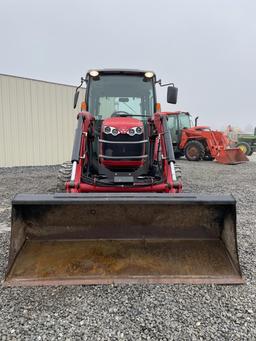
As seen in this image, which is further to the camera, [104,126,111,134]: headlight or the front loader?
[104,126,111,134]: headlight

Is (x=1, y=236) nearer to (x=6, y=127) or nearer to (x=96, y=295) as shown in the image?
(x=96, y=295)

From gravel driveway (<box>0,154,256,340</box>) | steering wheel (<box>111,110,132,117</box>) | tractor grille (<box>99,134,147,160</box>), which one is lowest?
gravel driveway (<box>0,154,256,340</box>)

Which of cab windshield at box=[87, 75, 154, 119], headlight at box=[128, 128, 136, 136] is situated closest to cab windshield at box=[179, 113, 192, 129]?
cab windshield at box=[87, 75, 154, 119]

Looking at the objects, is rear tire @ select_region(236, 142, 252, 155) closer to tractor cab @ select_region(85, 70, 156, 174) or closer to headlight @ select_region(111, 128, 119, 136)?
tractor cab @ select_region(85, 70, 156, 174)

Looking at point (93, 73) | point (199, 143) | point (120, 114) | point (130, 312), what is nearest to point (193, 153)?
point (199, 143)

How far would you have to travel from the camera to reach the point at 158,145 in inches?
179

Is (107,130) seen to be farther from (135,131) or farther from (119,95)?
(119,95)

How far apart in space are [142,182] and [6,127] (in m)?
8.74

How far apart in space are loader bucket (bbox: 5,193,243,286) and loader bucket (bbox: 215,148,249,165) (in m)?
11.4

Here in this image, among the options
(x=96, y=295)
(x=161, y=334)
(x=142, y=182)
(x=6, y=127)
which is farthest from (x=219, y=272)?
(x=6, y=127)

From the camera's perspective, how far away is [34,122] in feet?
39.1

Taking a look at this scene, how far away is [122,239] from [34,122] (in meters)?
10.2

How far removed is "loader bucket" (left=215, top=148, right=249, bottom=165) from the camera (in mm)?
13594

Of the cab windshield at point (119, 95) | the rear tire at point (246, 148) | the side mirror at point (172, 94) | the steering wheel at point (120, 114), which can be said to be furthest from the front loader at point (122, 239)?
the rear tire at point (246, 148)
